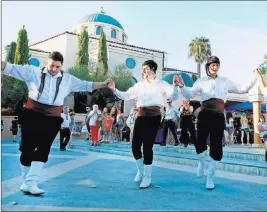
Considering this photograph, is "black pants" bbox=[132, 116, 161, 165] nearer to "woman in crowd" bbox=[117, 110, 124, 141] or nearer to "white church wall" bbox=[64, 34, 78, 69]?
"woman in crowd" bbox=[117, 110, 124, 141]

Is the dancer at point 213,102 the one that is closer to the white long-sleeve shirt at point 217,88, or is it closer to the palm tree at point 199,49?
the white long-sleeve shirt at point 217,88

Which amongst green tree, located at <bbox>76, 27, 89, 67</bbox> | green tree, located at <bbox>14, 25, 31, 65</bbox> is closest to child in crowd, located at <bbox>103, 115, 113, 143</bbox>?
green tree, located at <bbox>14, 25, 31, 65</bbox>

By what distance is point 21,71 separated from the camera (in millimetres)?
3418

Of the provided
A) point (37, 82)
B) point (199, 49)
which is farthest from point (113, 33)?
point (37, 82)

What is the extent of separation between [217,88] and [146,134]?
1.17 metres

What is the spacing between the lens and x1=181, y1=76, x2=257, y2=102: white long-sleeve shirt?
4.14 metres

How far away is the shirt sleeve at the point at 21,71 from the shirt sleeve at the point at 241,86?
2.62m

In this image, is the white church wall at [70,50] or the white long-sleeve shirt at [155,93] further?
the white church wall at [70,50]

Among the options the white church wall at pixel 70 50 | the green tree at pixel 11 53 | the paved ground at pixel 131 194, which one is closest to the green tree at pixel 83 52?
the white church wall at pixel 70 50

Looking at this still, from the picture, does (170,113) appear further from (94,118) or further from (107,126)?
(107,126)

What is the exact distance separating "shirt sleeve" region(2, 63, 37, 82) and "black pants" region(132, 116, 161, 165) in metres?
1.54

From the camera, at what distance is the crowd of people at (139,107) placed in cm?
347

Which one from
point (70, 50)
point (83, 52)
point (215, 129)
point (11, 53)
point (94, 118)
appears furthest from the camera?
point (70, 50)

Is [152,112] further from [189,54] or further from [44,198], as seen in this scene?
[189,54]
